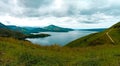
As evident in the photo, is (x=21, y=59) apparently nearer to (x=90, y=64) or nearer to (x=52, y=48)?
(x=90, y=64)

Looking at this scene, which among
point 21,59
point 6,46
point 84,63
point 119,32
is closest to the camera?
point 84,63

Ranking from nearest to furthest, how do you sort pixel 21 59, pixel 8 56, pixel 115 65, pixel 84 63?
pixel 115 65
pixel 84 63
pixel 21 59
pixel 8 56

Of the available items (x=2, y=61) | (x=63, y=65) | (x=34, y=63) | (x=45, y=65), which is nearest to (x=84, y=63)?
(x=63, y=65)

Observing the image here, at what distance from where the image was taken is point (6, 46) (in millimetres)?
21688

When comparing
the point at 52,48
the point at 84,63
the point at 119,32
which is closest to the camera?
the point at 84,63

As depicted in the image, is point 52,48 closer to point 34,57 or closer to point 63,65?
point 34,57

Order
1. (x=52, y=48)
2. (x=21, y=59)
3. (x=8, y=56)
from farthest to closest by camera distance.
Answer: (x=52, y=48) < (x=8, y=56) < (x=21, y=59)

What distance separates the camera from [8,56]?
58.2 feet

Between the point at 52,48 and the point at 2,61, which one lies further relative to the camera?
the point at 52,48

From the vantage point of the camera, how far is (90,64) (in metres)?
14.9

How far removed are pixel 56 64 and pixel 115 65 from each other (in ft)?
14.3

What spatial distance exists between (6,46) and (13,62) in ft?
20.5

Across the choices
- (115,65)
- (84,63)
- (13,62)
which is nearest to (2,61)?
(13,62)

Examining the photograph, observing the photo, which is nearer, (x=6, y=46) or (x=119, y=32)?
(x=6, y=46)
